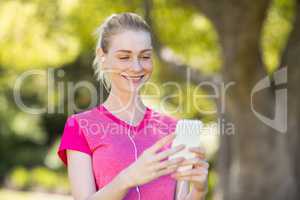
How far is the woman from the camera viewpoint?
2.05m

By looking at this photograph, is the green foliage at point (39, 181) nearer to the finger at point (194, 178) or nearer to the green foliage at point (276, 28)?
the green foliage at point (276, 28)

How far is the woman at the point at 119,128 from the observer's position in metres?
2.05

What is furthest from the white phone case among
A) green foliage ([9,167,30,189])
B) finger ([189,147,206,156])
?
green foliage ([9,167,30,189])

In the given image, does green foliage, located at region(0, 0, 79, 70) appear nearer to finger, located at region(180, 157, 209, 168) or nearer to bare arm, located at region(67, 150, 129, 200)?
bare arm, located at region(67, 150, 129, 200)

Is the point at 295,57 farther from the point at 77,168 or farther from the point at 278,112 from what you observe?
the point at 77,168

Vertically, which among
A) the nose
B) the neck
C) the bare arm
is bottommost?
the bare arm

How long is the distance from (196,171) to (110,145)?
14.4 inches

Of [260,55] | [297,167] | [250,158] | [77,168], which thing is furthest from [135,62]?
[297,167]

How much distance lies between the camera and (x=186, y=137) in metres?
1.81

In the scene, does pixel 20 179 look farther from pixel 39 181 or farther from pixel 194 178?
pixel 194 178

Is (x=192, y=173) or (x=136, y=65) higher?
(x=136, y=65)

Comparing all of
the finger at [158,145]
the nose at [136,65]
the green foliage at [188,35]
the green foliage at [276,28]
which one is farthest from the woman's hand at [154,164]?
the green foliage at [276,28]

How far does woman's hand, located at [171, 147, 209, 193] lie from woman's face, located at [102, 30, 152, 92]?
425 mm

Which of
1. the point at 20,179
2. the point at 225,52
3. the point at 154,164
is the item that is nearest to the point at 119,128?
the point at 154,164
